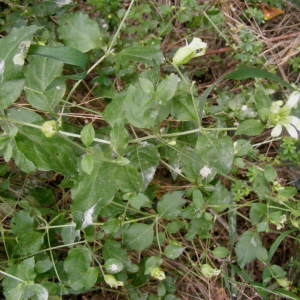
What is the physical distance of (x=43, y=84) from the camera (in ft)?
4.01

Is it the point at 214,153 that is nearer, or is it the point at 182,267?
the point at 214,153

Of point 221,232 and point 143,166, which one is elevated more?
point 143,166

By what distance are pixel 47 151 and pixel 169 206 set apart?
0.46 meters

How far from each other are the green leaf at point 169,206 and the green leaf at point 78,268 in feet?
0.82

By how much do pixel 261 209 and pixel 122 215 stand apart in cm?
42

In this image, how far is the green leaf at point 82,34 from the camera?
135 centimetres

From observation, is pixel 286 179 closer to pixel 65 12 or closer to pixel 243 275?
pixel 243 275

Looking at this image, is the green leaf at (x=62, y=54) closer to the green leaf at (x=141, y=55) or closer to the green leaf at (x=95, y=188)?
the green leaf at (x=141, y=55)

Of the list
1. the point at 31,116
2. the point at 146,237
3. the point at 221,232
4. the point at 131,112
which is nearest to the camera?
the point at 131,112

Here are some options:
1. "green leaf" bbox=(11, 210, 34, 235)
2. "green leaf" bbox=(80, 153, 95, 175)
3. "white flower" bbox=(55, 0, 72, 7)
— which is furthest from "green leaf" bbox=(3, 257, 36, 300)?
"white flower" bbox=(55, 0, 72, 7)

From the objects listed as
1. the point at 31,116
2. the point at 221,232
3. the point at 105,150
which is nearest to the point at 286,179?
the point at 221,232

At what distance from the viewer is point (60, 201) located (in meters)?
1.66

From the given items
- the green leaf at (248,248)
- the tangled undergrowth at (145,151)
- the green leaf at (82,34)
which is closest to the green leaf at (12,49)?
the tangled undergrowth at (145,151)

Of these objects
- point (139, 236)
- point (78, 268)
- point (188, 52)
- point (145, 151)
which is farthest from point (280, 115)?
point (78, 268)
